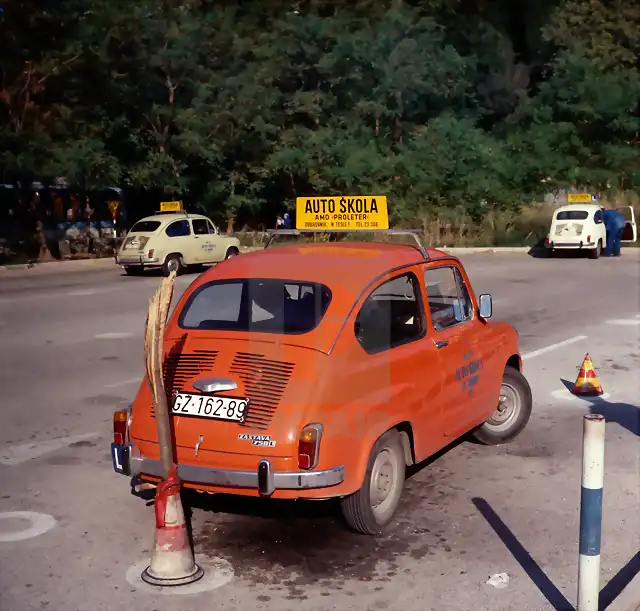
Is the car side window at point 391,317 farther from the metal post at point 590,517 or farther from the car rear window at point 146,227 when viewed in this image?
the car rear window at point 146,227

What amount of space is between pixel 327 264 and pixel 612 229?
2763 cm

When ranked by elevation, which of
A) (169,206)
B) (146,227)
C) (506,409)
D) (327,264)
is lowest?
(506,409)

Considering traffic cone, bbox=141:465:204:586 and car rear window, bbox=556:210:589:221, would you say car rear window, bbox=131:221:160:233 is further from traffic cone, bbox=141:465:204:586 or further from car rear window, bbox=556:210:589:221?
traffic cone, bbox=141:465:204:586

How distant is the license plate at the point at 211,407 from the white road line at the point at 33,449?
8.40 ft

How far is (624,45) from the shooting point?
67562mm

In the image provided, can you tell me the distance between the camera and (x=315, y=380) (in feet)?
17.1

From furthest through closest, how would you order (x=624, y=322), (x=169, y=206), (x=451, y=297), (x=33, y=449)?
(x=169, y=206) < (x=624, y=322) < (x=33, y=449) < (x=451, y=297)

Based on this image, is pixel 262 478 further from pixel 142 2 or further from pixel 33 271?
pixel 142 2

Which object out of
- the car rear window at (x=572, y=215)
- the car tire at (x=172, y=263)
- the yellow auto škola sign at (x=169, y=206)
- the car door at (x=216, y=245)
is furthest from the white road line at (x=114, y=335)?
the car rear window at (x=572, y=215)

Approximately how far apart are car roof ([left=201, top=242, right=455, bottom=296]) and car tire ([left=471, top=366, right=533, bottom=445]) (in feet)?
5.44

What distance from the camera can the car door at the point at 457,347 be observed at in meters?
6.33

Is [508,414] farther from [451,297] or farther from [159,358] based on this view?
[159,358]

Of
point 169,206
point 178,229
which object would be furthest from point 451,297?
point 169,206

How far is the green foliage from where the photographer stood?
29734 millimetres
